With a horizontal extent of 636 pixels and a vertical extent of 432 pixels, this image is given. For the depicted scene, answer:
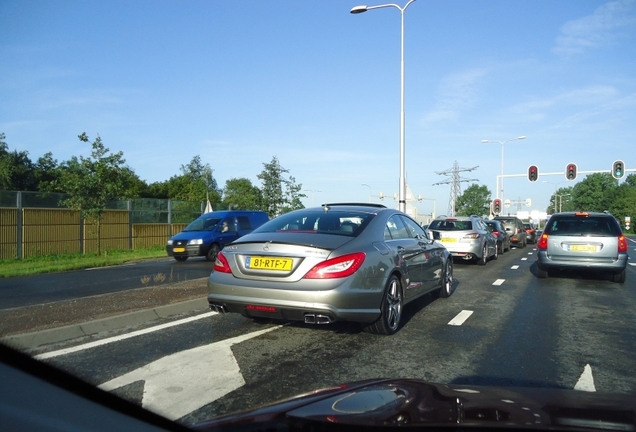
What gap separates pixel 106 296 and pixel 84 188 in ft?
48.5

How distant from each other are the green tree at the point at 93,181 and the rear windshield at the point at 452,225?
13148 mm

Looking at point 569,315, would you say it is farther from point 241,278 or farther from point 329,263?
point 241,278

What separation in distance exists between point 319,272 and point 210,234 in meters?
13.9

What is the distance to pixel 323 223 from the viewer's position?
6.79 m

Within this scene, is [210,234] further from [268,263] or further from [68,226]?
[268,263]

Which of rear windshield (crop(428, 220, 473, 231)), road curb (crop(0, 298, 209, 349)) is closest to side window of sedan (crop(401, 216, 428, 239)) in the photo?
road curb (crop(0, 298, 209, 349))

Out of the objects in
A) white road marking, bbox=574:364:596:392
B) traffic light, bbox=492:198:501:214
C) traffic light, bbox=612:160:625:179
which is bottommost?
white road marking, bbox=574:364:596:392

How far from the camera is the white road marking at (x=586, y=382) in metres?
4.59

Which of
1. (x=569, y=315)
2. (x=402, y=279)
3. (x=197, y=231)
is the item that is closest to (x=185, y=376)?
(x=402, y=279)

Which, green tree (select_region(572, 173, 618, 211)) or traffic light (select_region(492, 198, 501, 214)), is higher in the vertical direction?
green tree (select_region(572, 173, 618, 211))

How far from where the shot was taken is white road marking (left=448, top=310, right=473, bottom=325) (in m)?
7.57

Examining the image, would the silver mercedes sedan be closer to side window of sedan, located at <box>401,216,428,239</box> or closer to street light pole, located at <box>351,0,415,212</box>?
side window of sedan, located at <box>401,216,428,239</box>

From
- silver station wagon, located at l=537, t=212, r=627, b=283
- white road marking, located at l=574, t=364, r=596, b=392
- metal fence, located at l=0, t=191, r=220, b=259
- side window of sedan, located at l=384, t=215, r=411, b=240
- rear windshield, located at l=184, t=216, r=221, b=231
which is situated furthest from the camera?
metal fence, located at l=0, t=191, r=220, b=259

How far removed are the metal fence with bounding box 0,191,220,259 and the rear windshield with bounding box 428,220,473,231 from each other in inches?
617
